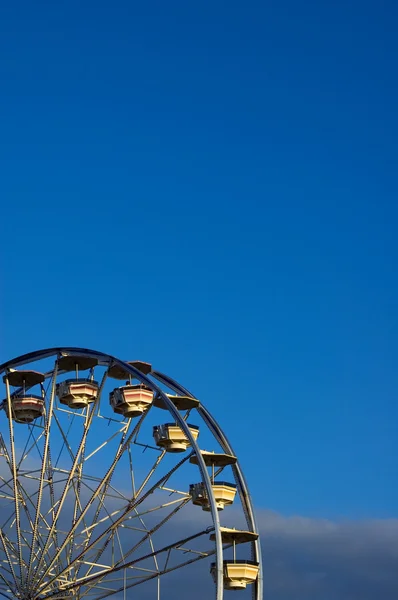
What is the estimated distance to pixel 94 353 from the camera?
4759 centimetres

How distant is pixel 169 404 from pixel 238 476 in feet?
14.2

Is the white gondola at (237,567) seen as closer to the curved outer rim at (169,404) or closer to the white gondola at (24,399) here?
the curved outer rim at (169,404)

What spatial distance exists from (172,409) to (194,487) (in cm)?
305

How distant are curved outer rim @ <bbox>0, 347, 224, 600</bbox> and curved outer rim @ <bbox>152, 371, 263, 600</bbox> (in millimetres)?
486

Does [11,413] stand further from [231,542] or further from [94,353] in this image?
[231,542]

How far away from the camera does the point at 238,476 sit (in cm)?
4794

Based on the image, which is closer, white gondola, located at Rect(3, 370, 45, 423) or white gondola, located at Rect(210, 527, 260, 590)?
white gondola, located at Rect(210, 527, 260, 590)

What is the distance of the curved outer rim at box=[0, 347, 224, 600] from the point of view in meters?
42.2

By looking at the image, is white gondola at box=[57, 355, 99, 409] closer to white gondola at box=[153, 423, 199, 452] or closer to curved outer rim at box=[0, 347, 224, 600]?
curved outer rim at box=[0, 347, 224, 600]

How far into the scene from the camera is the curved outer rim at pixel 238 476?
1807 inches

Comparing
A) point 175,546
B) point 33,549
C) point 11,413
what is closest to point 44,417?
point 11,413

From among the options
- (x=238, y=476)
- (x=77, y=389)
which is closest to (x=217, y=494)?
(x=238, y=476)

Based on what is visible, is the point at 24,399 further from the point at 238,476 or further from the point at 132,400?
the point at 238,476

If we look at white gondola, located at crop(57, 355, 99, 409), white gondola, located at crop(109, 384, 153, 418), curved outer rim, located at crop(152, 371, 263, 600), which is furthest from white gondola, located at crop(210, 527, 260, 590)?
white gondola, located at crop(57, 355, 99, 409)
